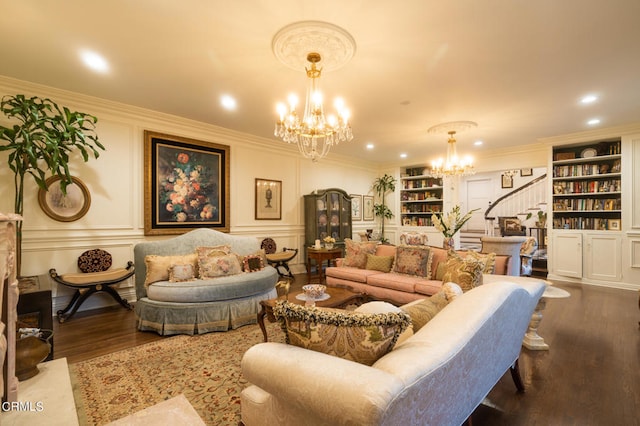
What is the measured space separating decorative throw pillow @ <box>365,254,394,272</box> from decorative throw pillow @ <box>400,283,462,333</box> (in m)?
2.39

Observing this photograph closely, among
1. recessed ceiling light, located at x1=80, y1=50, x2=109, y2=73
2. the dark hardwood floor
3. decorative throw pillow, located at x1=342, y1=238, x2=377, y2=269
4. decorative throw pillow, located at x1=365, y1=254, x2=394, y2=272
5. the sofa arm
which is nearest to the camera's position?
the sofa arm

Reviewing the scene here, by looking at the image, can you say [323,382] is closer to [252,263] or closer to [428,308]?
[428,308]

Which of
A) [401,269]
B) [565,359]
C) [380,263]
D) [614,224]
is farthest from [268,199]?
[614,224]

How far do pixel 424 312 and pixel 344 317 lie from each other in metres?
0.59

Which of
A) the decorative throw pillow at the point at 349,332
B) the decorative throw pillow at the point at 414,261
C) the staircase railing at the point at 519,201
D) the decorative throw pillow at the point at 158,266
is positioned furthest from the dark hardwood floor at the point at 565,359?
the staircase railing at the point at 519,201

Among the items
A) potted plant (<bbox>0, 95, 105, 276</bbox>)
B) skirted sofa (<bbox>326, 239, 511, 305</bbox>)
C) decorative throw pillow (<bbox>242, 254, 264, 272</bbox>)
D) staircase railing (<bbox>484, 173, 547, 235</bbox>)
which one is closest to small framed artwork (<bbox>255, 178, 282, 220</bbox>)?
decorative throw pillow (<bbox>242, 254, 264, 272</bbox>)

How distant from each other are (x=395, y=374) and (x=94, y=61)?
12.1 ft

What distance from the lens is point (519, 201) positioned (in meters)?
8.88

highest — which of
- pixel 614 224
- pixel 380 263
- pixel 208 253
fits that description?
pixel 614 224

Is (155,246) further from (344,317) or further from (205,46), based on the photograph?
(344,317)

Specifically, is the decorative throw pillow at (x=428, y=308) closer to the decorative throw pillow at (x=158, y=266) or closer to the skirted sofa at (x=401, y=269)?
the skirted sofa at (x=401, y=269)

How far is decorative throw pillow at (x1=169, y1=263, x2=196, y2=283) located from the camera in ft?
11.0

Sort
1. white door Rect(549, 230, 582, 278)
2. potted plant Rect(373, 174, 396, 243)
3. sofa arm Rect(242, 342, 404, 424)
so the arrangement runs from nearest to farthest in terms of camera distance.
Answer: sofa arm Rect(242, 342, 404, 424) → white door Rect(549, 230, 582, 278) → potted plant Rect(373, 174, 396, 243)

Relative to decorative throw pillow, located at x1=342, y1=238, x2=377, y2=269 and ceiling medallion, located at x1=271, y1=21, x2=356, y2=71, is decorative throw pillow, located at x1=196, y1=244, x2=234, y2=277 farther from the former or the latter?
ceiling medallion, located at x1=271, y1=21, x2=356, y2=71
